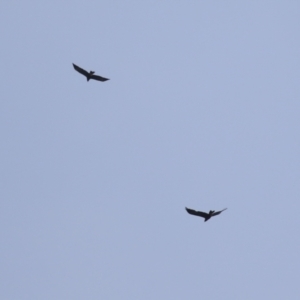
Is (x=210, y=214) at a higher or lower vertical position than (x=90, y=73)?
lower

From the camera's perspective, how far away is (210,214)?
64812 millimetres

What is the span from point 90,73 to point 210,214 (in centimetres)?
1651

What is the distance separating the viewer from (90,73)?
223 ft
